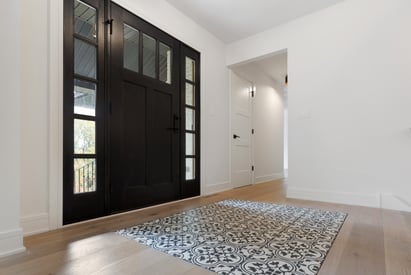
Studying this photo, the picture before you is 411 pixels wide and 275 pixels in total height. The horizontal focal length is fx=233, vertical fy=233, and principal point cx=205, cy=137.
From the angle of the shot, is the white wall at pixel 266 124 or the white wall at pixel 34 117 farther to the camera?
the white wall at pixel 266 124

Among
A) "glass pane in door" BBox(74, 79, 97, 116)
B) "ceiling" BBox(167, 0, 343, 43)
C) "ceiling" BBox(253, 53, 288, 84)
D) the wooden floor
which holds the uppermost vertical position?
"ceiling" BBox(167, 0, 343, 43)

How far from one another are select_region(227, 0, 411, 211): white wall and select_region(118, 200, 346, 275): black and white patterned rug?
77 cm

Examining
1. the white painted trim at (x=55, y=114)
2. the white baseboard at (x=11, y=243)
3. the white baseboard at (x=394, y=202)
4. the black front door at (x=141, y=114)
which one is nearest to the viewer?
the white baseboard at (x=11, y=243)

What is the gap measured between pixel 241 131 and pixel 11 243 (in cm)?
A: 372

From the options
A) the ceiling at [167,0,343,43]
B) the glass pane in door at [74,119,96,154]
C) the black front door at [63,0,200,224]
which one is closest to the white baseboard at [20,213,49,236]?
the black front door at [63,0,200,224]

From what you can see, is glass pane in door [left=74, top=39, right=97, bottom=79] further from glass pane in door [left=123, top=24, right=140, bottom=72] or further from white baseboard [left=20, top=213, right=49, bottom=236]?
white baseboard [left=20, top=213, right=49, bottom=236]

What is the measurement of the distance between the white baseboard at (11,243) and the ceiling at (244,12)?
2.95 meters

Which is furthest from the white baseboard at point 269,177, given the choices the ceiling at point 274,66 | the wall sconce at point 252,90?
the ceiling at point 274,66

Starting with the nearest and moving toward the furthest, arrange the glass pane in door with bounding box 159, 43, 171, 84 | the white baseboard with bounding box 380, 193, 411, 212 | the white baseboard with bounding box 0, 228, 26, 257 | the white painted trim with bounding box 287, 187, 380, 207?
the white baseboard with bounding box 0, 228, 26, 257, the white baseboard with bounding box 380, 193, 411, 212, the white painted trim with bounding box 287, 187, 380, 207, the glass pane in door with bounding box 159, 43, 171, 84

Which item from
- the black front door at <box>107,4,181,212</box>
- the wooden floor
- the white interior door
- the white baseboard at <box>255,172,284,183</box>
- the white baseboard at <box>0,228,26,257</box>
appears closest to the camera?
the wooden floor

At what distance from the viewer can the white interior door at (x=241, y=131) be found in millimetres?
4285

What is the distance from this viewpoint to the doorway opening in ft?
14.3

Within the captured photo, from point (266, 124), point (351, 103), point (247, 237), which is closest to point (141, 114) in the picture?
point (247, 237)

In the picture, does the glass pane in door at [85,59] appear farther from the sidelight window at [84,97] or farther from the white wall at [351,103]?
the white wall at [351,103]
